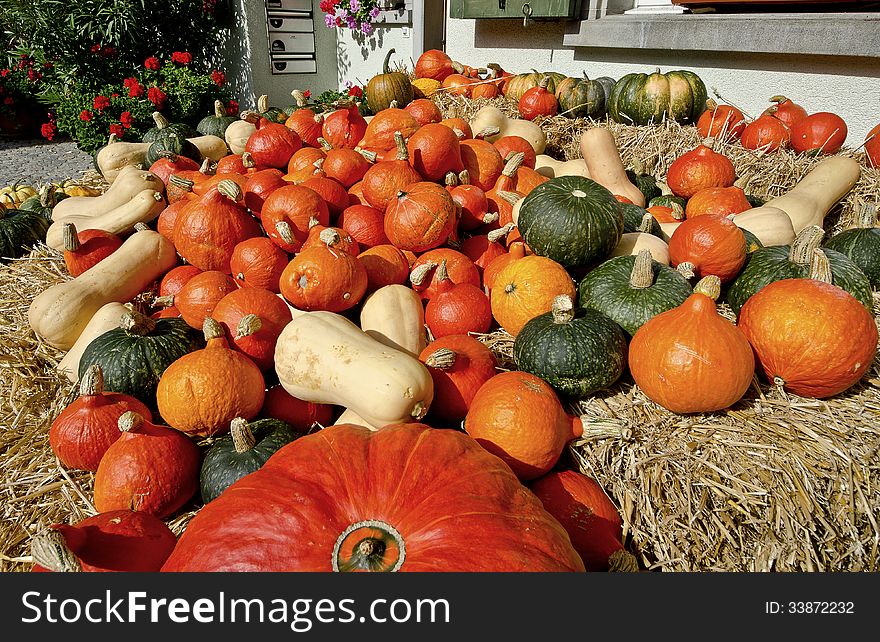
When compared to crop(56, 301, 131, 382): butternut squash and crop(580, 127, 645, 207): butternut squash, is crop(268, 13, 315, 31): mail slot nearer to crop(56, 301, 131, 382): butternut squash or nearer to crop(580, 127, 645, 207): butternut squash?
crop(580, 127, 645, 207): butternut squash

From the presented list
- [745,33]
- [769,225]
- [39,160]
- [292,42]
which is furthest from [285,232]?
[292,42]

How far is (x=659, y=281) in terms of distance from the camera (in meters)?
1.92

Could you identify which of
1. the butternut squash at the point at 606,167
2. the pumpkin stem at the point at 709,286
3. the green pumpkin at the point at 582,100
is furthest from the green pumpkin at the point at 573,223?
the green pumpkin at the point at 582,100

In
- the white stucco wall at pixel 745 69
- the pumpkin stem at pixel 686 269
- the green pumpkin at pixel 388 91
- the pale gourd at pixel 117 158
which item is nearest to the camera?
the pumpkin stem at pixel 686 269

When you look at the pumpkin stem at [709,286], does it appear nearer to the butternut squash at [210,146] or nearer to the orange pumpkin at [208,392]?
the orange pumpkin at [208,392]

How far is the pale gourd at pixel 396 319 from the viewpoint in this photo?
1926 millimetres

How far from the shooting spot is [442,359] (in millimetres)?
1646

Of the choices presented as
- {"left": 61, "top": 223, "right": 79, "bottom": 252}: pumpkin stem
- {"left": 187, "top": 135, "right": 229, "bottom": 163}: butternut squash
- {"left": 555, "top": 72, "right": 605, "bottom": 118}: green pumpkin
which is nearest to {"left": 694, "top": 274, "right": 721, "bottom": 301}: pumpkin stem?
{"left": 61, "top": 223, "right": 79, "bottom": 252}: pumpkin stem

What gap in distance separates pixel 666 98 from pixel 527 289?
2830mm

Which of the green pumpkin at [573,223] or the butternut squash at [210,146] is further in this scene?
the butternut squash at [210,146]

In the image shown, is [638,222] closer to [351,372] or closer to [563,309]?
[563,309]

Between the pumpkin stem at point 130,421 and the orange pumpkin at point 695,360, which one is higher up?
the orange pumpkin at point 695,360

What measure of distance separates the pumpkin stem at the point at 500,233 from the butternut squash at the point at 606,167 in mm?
903
